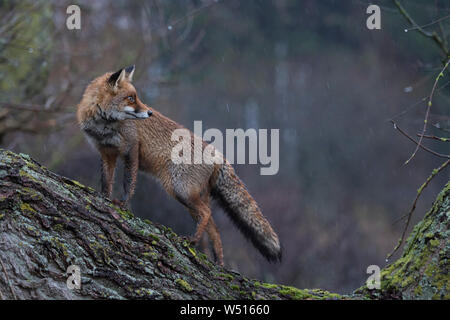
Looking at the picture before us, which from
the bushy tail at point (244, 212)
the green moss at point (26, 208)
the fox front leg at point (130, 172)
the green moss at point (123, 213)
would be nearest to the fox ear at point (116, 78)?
the fox front leg at point (130, 172)

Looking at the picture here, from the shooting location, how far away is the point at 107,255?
11.0ft

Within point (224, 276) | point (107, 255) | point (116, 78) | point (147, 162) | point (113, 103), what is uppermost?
point (116, 78)

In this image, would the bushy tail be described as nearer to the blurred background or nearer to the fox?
the fox

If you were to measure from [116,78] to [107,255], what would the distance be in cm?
300

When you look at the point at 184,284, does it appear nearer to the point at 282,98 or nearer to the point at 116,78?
the point at 116,78

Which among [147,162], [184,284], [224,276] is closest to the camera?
[184,284]

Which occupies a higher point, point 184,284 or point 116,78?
point 116,78

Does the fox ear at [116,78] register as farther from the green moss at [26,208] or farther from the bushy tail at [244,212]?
the green moss at [26,208]

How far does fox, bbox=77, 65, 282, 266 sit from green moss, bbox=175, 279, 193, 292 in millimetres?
2087

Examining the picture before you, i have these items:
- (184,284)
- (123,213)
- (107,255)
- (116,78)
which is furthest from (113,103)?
(184,284)

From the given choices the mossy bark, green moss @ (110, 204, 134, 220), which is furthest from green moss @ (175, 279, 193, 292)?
green moss @ (110, 204, 134, 220)

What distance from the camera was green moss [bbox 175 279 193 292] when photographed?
3.45 m

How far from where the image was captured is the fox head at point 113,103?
5820mm

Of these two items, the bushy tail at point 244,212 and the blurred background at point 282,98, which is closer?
the bushy tail at point 244,212
